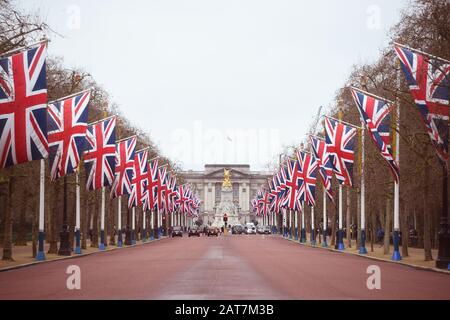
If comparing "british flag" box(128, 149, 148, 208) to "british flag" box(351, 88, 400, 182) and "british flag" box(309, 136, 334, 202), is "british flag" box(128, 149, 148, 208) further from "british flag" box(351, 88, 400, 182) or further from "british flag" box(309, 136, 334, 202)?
"british flag" box(351, 88, 400, 182)

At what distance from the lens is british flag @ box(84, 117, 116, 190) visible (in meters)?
50.1

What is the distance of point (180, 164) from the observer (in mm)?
153750

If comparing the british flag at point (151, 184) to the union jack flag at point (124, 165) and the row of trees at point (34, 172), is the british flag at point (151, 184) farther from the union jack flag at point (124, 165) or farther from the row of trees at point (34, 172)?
the union jack flag at point (124, 165)

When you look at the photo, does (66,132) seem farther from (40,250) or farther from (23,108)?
(23,108)

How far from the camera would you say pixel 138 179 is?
66.2 metres

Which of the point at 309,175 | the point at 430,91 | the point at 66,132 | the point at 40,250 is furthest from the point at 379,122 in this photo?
the point at 309,175

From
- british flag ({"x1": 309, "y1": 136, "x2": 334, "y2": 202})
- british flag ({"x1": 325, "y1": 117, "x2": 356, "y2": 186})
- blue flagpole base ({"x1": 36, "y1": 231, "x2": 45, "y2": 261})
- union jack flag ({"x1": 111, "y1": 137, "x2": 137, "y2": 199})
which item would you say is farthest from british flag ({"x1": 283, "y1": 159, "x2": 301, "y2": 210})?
blue flagpole base ({"x1": 36, "y1": 231, "x2": 45, "y2": 261})

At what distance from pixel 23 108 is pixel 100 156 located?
1884 centimetres

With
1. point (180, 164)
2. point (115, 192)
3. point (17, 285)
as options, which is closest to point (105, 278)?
point (17, 285)

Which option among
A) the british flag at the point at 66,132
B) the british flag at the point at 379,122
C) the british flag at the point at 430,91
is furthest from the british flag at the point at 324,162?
the british flag at the point at 430,91

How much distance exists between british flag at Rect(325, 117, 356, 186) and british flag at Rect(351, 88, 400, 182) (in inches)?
392

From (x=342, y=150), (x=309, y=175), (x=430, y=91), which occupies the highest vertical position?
(x=430, y=91)

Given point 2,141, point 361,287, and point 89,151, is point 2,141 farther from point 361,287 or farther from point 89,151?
point 89,151
